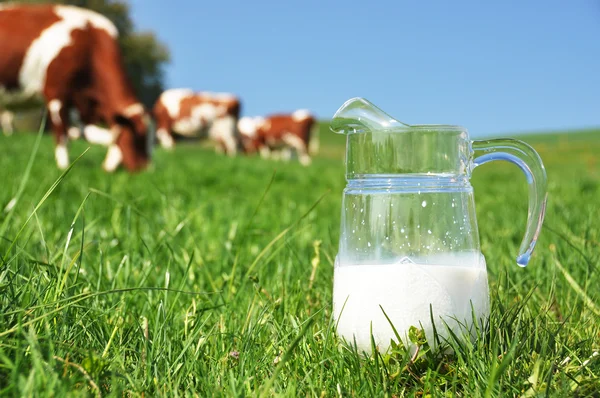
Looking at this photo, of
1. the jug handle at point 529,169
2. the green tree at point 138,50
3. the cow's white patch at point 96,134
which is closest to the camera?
the jug handle at point 529,169

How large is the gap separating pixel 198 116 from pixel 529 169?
22.6m

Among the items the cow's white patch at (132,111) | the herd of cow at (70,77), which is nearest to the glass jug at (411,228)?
the herd of cow at (70,77)

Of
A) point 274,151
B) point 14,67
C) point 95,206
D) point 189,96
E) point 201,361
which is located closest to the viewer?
point 201,361

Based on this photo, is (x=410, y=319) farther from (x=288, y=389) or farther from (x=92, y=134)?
(x=92, y=134)

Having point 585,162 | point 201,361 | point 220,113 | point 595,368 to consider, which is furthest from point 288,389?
point 585,162

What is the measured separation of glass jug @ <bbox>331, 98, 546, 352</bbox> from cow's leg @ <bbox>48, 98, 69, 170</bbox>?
693cm

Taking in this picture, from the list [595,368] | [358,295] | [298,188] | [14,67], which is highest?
[14,67]

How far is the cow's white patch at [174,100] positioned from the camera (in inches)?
928

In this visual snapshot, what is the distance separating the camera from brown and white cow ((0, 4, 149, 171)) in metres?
8.10

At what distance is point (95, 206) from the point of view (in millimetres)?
3963

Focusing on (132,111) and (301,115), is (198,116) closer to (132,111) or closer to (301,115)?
(301,115)

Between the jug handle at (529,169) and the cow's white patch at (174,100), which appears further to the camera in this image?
the cow's white patch at (174,100)

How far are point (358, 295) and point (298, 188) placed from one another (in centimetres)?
539

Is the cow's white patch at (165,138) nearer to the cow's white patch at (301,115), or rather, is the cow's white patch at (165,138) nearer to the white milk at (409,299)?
the cow's white patch at (301,115)
